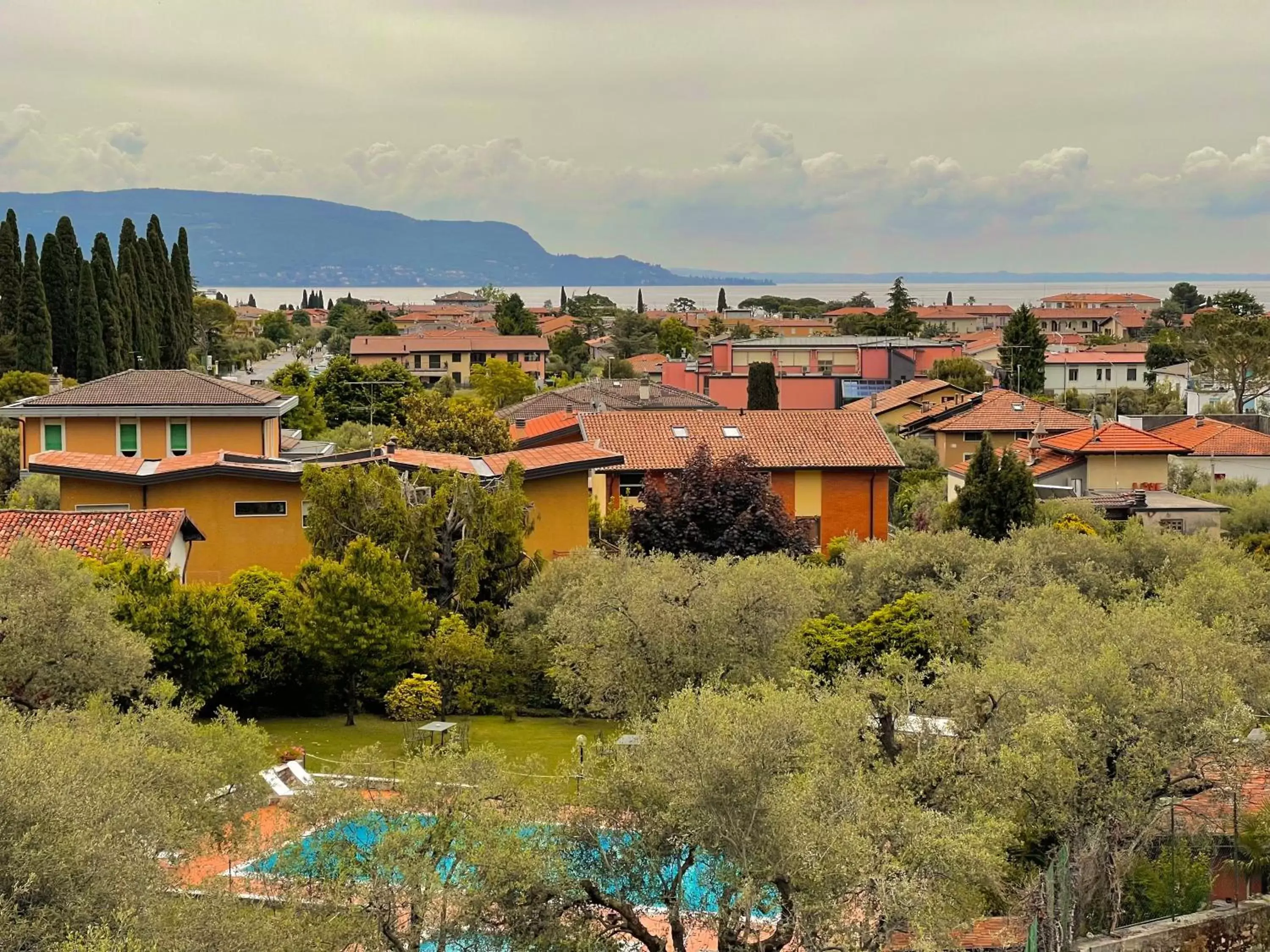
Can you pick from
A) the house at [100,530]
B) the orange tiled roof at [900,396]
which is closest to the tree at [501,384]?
the orange tiled roof at [900,396]

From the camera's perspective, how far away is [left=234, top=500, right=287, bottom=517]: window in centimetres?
3319

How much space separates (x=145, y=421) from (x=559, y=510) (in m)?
13.3

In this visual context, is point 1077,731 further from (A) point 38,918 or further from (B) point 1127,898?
(A) point 38,918

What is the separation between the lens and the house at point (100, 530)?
26.6m

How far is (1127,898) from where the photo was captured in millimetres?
17969

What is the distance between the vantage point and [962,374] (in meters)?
84.6

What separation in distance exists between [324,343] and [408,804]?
144m

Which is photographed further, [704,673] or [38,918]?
[704,673]

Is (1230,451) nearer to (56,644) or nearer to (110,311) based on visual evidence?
(56,644)

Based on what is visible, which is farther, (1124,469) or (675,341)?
(675,341)

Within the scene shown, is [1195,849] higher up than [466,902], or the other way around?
[466,902]

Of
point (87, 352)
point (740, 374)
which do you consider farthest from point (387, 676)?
point (740, 374)

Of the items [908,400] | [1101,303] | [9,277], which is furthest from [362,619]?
[1101,303]

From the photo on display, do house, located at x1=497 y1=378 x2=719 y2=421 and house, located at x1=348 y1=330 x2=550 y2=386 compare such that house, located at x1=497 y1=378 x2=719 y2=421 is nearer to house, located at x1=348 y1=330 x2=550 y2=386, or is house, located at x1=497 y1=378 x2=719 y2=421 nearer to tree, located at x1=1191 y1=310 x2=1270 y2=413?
tree, located at x1=1191 y1=310 x2=1270 y2=413
